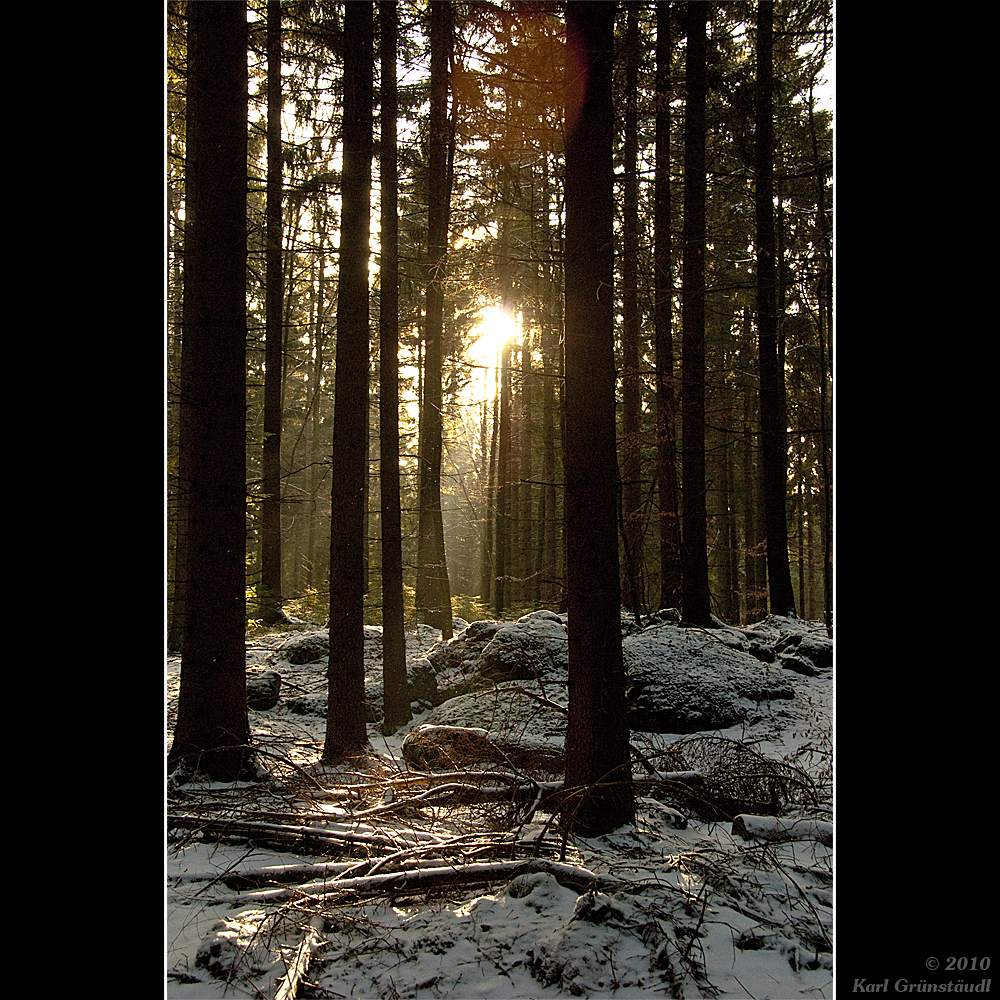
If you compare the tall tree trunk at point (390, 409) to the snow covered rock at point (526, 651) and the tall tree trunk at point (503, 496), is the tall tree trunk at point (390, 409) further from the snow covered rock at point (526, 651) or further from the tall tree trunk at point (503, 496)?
the tall tree trunk at point (503, 496)

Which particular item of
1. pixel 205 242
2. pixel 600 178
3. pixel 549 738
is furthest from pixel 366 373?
pixel 549 738

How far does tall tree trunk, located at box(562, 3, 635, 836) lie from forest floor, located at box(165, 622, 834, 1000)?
60cm

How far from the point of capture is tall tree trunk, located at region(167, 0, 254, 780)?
5.92 m

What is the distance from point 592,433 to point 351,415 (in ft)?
14.0

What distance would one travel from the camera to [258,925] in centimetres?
301

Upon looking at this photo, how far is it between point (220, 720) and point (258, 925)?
3261mm

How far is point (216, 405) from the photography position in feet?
20.1

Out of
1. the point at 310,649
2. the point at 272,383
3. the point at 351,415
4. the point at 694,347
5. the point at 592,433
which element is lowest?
the point at 310,649

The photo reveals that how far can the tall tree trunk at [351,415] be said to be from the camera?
7.65 metres

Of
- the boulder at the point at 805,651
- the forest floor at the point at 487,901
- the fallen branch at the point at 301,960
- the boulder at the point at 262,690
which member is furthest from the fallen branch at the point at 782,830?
the boulder at the point at 262,690

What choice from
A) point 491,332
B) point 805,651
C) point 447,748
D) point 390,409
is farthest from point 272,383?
point 805,651

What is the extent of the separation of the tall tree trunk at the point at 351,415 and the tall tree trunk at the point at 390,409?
112 centimetres

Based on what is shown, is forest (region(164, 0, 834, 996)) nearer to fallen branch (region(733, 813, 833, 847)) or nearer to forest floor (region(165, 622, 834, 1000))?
forest floor (region(165, 622, 834, 1000))

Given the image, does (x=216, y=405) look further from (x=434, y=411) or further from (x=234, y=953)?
(x=434, y=411)
